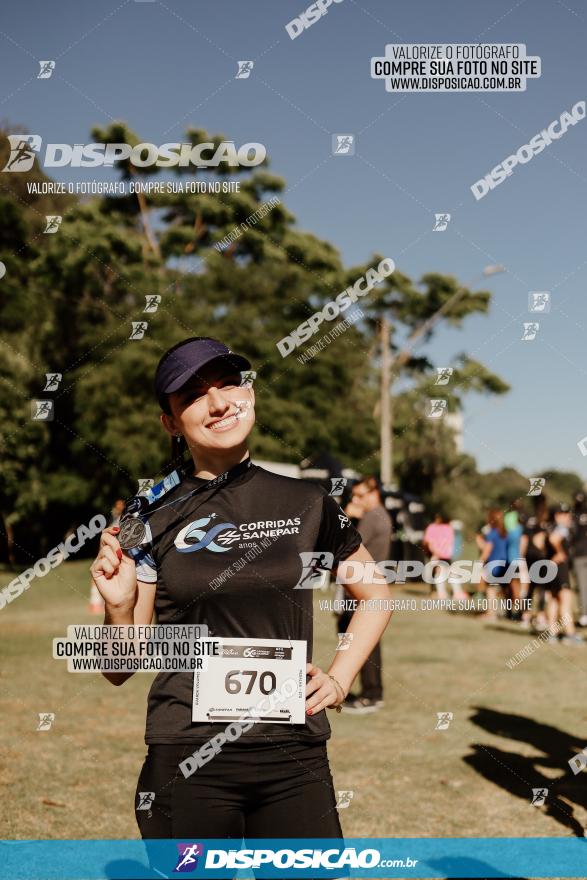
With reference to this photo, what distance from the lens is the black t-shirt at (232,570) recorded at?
2.65 metres

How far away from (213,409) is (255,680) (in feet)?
2.67

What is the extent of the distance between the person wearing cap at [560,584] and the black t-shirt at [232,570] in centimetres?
1163

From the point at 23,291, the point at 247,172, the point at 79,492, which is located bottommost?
the point at 79,492

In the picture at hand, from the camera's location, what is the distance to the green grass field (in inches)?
237

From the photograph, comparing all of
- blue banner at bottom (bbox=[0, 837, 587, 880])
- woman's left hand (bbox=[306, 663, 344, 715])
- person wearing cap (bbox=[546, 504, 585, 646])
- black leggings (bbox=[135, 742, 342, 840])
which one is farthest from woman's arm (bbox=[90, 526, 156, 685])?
person wearing cap (bbox=[546, 504, 585, 646])

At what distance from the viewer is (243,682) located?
9.01 feet

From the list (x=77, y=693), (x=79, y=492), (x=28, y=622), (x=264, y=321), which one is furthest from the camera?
(x=264, y=321)

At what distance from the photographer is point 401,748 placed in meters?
7.82

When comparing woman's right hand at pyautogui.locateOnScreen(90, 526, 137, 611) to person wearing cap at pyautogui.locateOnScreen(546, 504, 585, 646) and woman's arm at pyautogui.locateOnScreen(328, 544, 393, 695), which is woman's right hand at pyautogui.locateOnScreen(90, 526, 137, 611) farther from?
person wearing cap at pyautogui.locateOnScreen(546, 504, 585, 646)

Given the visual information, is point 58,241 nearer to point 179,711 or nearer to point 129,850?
point 129,850

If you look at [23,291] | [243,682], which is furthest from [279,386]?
[243,682]

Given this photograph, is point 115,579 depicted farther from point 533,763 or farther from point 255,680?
point 533,763

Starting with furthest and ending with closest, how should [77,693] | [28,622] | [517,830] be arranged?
[28,622] < [77,693] < [517,830]

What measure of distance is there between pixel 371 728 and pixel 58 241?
1949 cm
